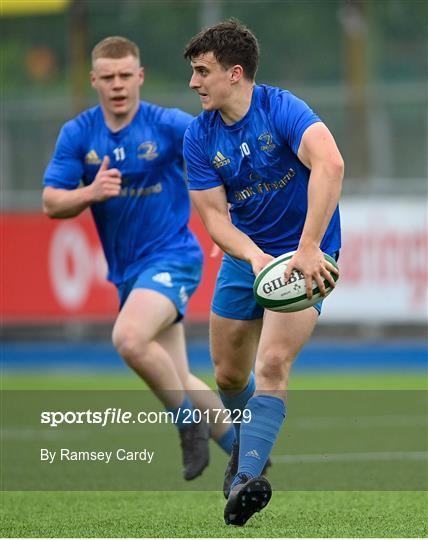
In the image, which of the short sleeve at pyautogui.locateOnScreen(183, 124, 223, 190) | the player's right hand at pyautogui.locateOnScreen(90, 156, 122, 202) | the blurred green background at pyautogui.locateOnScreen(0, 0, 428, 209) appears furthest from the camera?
the blurred green background at pyautogui.locateOnScreen(0, 0, 428, 209)

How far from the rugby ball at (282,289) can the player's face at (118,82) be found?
7.59 feet

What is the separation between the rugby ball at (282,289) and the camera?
18.8 feet

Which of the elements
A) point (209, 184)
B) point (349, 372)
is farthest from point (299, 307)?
point (349, 372)

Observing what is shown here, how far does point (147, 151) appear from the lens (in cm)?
785

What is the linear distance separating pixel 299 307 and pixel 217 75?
3.84ft

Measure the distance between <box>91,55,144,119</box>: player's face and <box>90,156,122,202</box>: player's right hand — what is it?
1.67 ft

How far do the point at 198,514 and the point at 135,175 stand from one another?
241 centimetres

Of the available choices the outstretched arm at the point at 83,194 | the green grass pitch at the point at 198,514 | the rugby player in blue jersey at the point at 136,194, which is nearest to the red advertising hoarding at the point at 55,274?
the rugby player in blue jersey at the point at 136,194

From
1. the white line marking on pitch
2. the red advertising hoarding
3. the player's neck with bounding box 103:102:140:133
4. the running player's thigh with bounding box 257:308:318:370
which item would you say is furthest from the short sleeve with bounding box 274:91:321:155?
the red advertising hoarding

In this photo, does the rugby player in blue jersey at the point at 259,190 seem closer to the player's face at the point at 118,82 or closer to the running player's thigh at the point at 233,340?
the running player's thigh at the point at 233,340

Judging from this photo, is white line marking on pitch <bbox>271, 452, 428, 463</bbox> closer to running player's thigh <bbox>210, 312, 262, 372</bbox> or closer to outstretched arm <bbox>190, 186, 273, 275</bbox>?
running player's thigh <bbox>210, 312, 262, 372</bbox>

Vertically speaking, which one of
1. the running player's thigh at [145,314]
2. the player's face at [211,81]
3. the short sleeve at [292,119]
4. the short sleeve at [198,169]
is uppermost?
the player's face at [211,81]

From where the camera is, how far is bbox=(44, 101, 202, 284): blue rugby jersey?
7832 mm

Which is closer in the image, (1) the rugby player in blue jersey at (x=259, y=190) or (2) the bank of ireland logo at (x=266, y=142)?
(1) the rugby player in blue jersey at (x=259, y=190)
